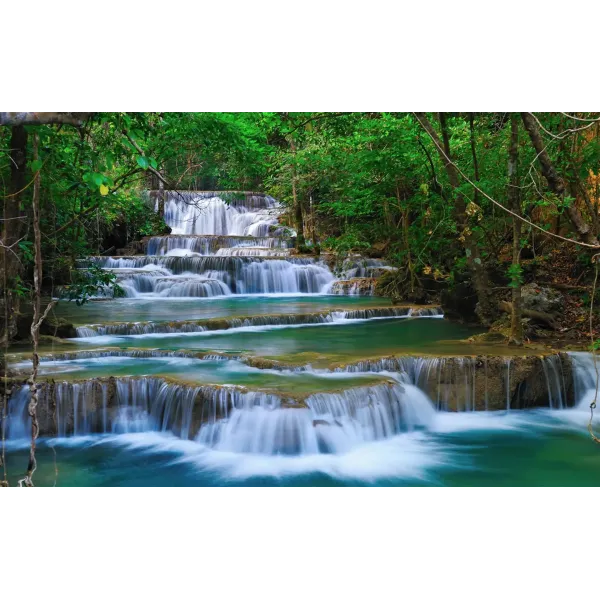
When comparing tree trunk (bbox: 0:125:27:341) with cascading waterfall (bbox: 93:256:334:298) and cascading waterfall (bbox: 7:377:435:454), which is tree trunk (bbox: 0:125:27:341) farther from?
cascading waterfall (bbox: 93:256:334:298)

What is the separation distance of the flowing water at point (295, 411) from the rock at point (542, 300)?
1042 millimetres

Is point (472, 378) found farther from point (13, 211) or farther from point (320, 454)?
point (13, 211)

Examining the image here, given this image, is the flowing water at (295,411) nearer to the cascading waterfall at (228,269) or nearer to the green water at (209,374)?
the green water at (209,374)

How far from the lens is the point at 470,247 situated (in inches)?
352

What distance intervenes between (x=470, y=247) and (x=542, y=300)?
1211 mm

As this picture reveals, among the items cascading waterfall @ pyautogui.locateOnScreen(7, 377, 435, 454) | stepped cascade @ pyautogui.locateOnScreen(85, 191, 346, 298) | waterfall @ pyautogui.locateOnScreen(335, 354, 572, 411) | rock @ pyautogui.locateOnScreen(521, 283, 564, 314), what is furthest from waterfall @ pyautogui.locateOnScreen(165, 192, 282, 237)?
cascading waterfall @ pyautogui.locateOnScreen(7, 377, 435, 454)

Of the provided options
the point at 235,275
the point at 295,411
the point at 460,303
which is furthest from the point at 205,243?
the point at 295,411

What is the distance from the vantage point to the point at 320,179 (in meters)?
13.6

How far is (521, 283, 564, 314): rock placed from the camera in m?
8.60

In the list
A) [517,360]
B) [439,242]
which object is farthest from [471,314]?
[517,360]

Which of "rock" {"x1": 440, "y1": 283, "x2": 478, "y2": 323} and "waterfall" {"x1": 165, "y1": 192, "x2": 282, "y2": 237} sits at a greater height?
"waterfall" {"x1": 165, "y1": 192, "x2": 282, "y2": 237}

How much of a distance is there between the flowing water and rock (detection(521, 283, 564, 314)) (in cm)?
104

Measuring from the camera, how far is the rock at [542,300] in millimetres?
8602
